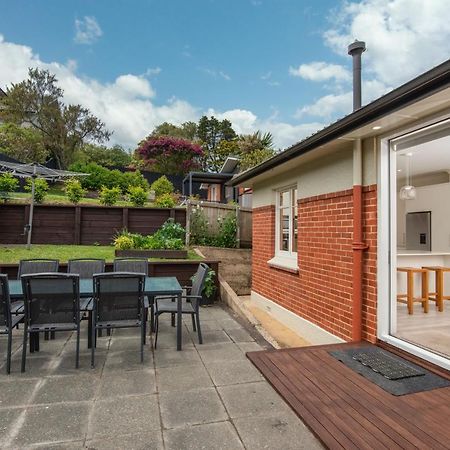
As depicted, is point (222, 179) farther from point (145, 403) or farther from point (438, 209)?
point (145, 403)

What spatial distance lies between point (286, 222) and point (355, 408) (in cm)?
464

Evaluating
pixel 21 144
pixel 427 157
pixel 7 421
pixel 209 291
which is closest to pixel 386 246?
pixel 427 157

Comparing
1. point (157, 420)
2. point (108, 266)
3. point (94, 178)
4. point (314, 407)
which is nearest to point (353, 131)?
point (314, 407)

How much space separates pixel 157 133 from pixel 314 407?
3879 cm

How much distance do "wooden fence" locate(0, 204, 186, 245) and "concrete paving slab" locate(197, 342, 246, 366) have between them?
652 cm

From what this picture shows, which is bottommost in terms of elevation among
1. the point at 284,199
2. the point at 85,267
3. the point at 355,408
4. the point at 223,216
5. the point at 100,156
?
the point at 355,408

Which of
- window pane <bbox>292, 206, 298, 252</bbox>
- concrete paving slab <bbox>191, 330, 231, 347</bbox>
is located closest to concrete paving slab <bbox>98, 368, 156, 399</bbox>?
concrete paving slab <bbox>191, 330, 231, 347</bbox>

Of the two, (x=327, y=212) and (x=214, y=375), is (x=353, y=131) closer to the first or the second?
(x=327, y=212)

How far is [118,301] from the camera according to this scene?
12.5 ft

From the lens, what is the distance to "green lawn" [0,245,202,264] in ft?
25.5

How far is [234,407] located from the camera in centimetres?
277

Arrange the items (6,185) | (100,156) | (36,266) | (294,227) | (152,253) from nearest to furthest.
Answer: (36,266), (294,227), (152,253), (6,185), (100,156)

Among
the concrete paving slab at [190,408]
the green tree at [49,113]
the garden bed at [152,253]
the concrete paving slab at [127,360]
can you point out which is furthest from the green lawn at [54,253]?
the green tree at [49,113]

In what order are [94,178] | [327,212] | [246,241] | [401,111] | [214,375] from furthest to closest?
[94,178]
[246,241]
[327,212]
[214,375]
[401,111]
